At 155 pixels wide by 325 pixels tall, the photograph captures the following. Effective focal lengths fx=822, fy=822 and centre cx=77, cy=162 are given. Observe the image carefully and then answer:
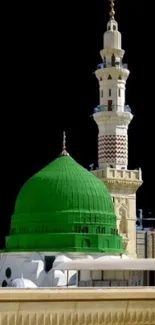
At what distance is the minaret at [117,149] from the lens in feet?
102

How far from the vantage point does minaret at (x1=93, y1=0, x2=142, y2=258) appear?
1226 inches

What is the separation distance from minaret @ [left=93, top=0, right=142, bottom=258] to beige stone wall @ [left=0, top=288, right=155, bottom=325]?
1722 cm

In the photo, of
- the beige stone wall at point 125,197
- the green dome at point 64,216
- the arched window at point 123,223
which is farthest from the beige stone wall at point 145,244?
the green dome at point 64,216

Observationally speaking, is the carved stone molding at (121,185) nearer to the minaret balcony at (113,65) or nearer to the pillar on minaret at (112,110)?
the pillar on minaret at (112,110)

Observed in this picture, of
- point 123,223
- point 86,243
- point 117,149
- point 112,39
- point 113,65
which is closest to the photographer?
point 86,243

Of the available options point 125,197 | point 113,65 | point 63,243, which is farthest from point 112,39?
point 63,243

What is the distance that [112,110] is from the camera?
3161 centimetres

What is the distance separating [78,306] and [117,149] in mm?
18761

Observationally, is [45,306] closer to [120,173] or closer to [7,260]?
[7,260]

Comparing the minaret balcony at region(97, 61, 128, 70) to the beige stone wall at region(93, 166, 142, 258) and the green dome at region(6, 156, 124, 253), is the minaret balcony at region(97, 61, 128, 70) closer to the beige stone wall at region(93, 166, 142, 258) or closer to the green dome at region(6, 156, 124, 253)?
the beige stone wall at region(93, 166, 142, 258)

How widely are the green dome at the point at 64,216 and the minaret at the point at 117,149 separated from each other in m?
5.24

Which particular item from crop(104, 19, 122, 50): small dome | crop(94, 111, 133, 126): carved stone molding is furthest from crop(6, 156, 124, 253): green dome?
crop(104, 19, 122, 50): small dome

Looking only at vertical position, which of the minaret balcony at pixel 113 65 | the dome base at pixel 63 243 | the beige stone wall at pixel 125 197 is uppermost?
the minaret balcony at pixel 113 65

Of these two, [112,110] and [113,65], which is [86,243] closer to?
[112,110]
